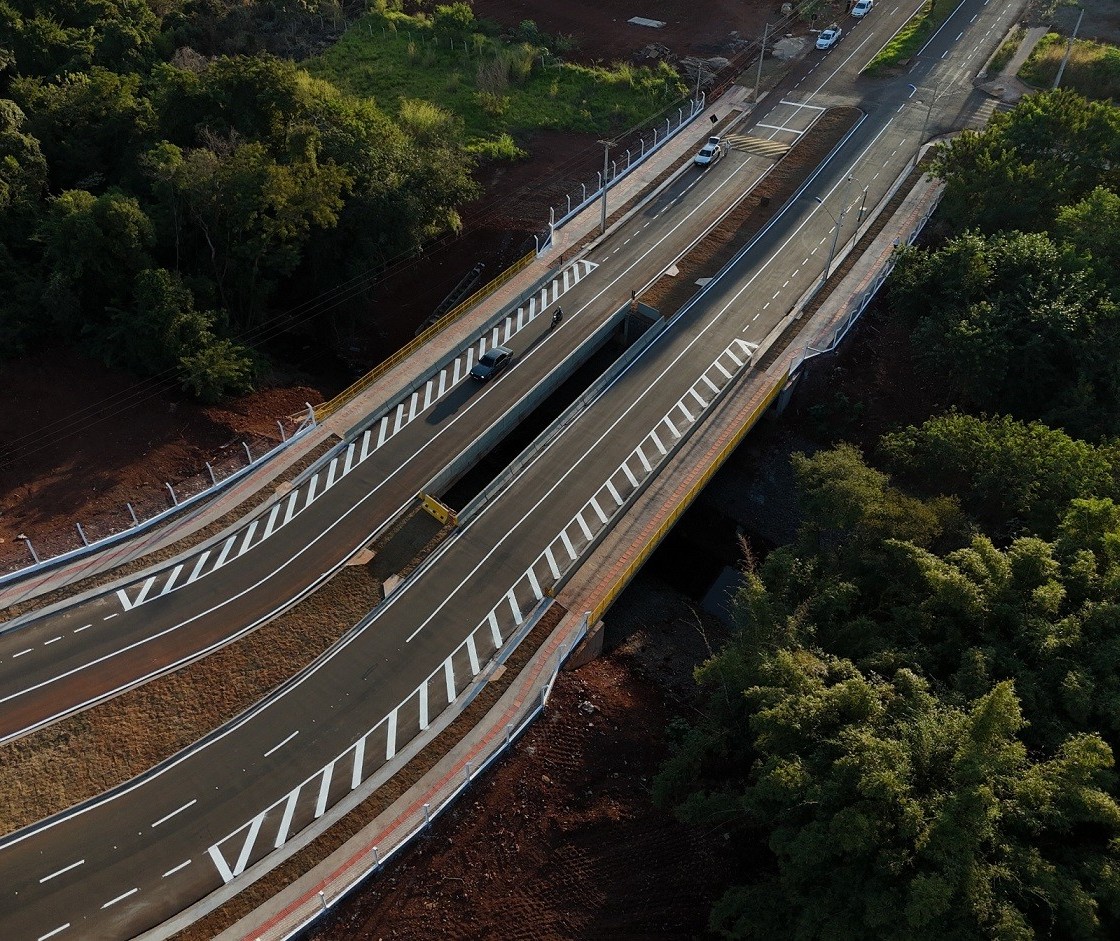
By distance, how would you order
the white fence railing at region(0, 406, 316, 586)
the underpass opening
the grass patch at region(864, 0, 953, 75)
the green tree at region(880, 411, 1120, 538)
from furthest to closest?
1. the grass patch at region(864, 0, 953, 75)
2. the underpass opening
3. the white fence railing at region(0, 406, 316, 586)
4. the green tree at region(880, 411, 1120, 538)

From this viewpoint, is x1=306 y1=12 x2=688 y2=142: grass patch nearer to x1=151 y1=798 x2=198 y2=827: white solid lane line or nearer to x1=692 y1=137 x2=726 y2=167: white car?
x1=692 y1=137 x2=726 y2=167: white car

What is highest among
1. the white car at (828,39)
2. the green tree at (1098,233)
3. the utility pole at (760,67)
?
the white car at (828,39)

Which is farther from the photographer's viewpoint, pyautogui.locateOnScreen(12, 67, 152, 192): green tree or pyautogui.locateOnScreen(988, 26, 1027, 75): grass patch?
pyautogui.locateOnScreen(988, 26, 1027, 75): grass patch

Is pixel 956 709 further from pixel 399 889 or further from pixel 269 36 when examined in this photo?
pixel 269 36

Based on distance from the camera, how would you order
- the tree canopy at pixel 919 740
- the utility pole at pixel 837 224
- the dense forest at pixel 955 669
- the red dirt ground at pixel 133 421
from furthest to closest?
the utility pole at pixel 837 224
the red dirt ground at pixel 133 421
the dense forest at pixel 955 669
the tree canopy at pixel 919 740

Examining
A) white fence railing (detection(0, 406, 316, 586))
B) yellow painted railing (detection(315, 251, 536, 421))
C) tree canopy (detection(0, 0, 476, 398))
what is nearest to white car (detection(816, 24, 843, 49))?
tree canopy (detection(0, 0, 476, 398))

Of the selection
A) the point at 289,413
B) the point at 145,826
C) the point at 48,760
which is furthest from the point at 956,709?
the point at 289,413

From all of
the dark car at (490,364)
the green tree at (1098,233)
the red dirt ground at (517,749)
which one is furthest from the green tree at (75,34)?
the green tree at (1098,233)

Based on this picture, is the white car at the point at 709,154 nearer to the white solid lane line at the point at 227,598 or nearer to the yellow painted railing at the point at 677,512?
the yellow painted railing at the point at 677,512
